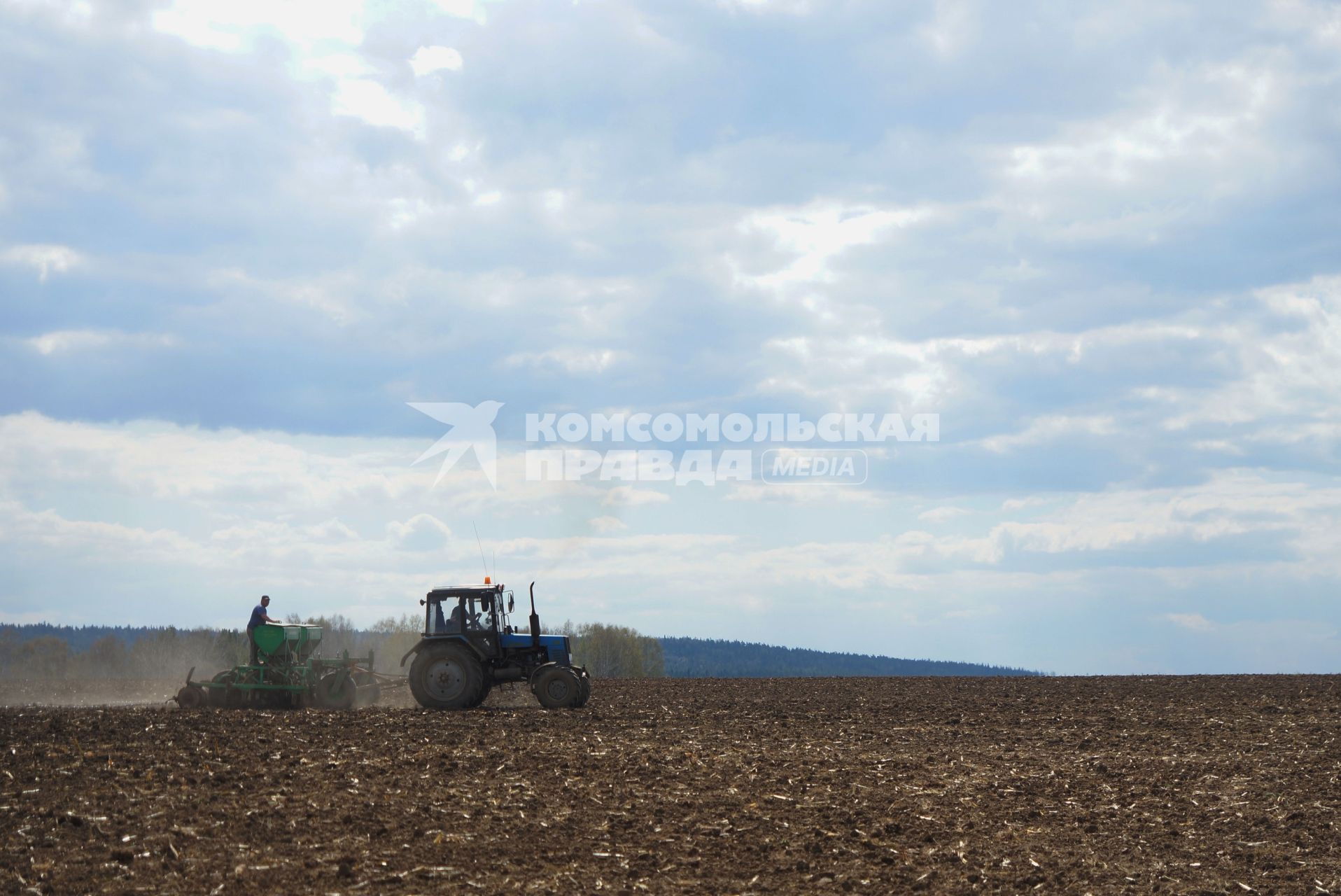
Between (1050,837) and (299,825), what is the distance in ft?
26.0

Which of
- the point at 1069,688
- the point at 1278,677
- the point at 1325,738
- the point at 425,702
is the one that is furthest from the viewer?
the point at 1278,677

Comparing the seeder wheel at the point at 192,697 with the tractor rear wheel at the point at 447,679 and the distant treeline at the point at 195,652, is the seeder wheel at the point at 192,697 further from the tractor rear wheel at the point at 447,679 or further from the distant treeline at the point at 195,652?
the distant treeline at the point at 195,652

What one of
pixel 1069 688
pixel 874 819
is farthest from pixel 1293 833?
pixel 1069 688

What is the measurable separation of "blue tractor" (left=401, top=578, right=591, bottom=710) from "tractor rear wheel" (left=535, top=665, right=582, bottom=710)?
2 centimetres

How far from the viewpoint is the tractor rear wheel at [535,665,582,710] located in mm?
23969

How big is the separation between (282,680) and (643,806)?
1413 centimetres

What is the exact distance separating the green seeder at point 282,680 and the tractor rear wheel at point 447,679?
161 cm

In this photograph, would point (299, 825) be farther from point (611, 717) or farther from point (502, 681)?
point (502, 681)

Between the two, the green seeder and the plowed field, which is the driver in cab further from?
the plowed field

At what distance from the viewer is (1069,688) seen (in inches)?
1355

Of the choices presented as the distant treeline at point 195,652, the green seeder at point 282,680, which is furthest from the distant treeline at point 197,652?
the green seeder at point 282,680

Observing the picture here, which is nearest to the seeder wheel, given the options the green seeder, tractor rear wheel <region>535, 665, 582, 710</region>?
the green seeder

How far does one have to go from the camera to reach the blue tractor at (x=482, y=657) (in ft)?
78.9

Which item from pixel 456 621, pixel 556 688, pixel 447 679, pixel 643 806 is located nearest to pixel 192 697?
pixel 447 679
